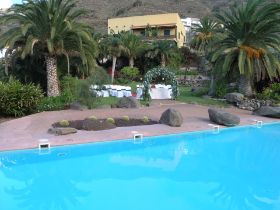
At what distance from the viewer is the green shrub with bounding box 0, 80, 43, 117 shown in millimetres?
16250

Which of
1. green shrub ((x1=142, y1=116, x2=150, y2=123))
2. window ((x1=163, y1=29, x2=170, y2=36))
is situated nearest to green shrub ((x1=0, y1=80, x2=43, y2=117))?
green shrub ((x1=142, y1=116, x2=150, y2=123))

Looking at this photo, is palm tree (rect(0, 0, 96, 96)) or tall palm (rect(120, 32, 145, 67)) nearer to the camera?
palm tree (rect(0, 0, 96, 96))

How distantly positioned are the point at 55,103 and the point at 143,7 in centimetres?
7191

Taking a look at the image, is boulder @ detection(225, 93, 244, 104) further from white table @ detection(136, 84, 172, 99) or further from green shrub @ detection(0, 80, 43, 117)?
green shrub @ detection(0, 80, 43, 117)

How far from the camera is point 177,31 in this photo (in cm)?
5744

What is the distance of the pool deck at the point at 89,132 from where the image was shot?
1201cm

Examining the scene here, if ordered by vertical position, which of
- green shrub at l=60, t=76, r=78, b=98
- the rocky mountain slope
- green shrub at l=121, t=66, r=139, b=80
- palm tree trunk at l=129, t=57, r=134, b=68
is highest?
the rocky mountain slope

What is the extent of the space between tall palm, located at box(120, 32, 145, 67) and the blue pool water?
96.4 feet

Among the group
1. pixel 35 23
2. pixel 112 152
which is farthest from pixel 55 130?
pixel 35 23

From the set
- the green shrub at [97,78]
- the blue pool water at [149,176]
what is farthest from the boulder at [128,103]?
the blue pool water at [149,176]

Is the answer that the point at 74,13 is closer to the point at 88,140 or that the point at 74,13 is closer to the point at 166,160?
the point at 88,140

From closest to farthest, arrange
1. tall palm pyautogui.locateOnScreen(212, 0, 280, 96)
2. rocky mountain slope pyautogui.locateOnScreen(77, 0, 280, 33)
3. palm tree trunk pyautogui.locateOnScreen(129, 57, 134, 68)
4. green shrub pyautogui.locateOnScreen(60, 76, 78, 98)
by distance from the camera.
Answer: tall palm pyautogui.locateOnScreen(212, 0, 280, 96) → green shrub pyautogui.locateOnScreen(60, 76, 78, 98) → palm tree trunk pyautogui.locateOnScreen(129, 57, 134, 68) → rocky mountain slope pyautogui.locateOnScreen(77, 0, 280, 33)

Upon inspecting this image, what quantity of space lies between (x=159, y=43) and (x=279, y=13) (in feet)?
73.7

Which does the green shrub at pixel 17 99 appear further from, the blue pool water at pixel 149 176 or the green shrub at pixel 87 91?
the blue pool water at pixel 149 176
